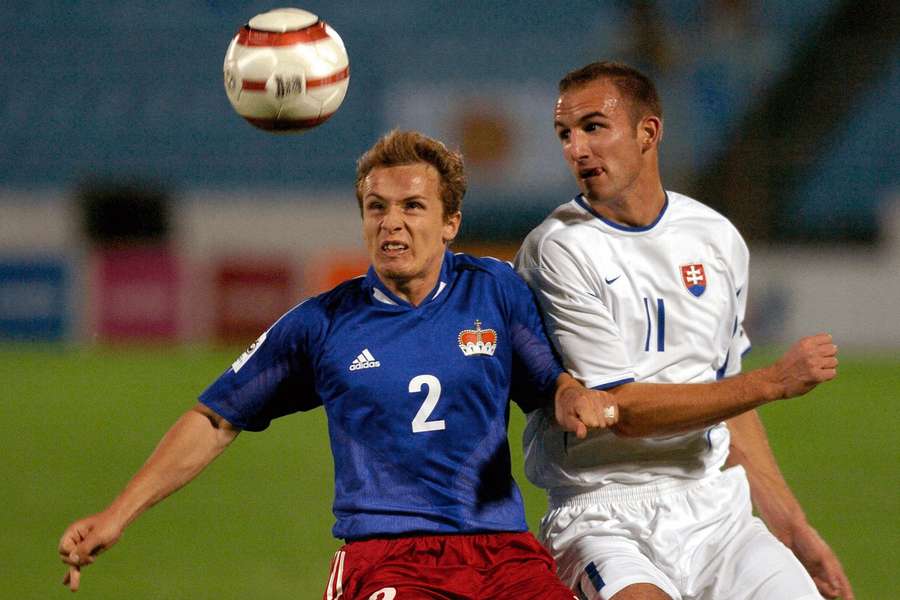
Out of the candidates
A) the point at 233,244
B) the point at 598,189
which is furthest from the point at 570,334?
the point at 233,244

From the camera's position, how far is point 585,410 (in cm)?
377

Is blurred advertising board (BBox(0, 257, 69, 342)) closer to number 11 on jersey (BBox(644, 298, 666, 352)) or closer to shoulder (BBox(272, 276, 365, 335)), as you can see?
shoulder (BBox(272, 276, 365, 335))

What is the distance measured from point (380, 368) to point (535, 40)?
16426mm

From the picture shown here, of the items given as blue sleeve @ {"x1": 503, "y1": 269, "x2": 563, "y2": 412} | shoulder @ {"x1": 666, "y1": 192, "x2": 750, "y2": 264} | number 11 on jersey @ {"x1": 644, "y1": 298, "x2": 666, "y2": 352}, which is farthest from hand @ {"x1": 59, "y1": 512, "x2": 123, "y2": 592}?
shoulder @ {"x1": 666, "y1": 192, "x2": 750, "y2": 264}

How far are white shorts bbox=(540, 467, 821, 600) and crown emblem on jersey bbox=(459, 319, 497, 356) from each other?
61cm

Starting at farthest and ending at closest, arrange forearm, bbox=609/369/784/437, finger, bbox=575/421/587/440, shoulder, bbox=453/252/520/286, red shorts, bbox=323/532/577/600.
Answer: shoulder, bbox=453/252/520/286, forearm, bbox=609/369/784/437, red shorts, bbox=323/532/577/600, finger, bbox=575/421/587/440

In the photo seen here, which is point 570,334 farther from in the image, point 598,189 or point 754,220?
point 754,220

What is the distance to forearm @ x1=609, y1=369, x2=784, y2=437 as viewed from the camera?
3.94 m

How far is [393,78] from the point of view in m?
20.1

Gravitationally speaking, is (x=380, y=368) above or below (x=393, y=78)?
below

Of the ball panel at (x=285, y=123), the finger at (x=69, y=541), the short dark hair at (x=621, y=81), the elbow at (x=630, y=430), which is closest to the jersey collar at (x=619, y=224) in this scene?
the short dark hair at (x=621, y=81)

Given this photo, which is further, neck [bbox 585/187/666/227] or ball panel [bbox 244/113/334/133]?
ball panel [bbox 244/113/334/133]

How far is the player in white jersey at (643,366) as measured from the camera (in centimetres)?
421

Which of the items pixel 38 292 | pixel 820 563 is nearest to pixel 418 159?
pixel 820 563
